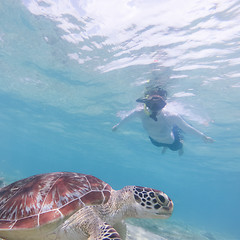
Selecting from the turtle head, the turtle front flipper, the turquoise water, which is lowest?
the turtle front flipper

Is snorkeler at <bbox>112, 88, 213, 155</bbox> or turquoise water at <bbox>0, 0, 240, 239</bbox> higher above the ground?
turquoise water at <bbox>0, 0, 240, 239</bbox>

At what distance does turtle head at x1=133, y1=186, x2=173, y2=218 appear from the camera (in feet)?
8.23

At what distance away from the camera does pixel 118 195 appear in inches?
116

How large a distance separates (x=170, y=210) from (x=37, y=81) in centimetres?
1725

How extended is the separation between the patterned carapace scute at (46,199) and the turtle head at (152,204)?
55 cm

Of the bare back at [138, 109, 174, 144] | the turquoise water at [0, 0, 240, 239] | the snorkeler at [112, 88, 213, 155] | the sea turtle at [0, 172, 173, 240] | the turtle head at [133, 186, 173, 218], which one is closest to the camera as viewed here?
the sea turtle at [0, 172, 173, 240]

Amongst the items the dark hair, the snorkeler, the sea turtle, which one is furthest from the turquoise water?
the sea turtle

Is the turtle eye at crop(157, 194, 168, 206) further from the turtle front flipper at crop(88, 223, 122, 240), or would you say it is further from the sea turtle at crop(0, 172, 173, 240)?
the turtle front flipper at crop(88, 223, 122, 240)

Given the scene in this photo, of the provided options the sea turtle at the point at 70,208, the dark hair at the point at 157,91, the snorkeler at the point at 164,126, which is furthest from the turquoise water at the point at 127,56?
the sea turtle at the point at 70,208

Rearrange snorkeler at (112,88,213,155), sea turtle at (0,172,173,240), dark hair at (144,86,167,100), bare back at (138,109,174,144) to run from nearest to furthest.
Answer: sea turtle at (0,172,173,240) → snorkeler at (112,88,213,155) → bare back at (138,109,174,144) → dark hair at (144,86,167,100)

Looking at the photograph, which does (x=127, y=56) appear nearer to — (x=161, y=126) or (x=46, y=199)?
(x=161, y=126)

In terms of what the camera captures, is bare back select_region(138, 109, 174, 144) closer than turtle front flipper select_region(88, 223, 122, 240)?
No

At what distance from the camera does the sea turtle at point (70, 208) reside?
2.36 m

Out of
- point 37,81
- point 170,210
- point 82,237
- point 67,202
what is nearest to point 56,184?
point 67,202
